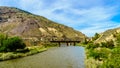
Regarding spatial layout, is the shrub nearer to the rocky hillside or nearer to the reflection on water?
the reflection on water

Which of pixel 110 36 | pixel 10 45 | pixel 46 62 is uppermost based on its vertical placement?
pixel 110 36

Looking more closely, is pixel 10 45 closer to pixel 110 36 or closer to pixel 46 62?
pixel 46 62

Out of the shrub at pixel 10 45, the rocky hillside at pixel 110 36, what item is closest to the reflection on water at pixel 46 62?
the shrub at pixel 10 45

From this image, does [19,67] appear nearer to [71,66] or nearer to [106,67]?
[71,66]

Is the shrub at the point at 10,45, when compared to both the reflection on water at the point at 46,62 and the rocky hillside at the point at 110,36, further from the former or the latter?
the rocky hillside at the point at 110,36

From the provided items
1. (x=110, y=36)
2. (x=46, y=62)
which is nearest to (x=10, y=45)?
(x=46, y=62)

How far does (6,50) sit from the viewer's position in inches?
3100

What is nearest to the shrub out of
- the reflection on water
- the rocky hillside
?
the reflection on water

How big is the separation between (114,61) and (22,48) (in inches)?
2711

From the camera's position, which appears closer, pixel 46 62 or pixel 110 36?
pixel 46 62

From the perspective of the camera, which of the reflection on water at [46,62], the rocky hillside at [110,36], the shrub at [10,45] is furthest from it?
the rocky hillside at [110,36]

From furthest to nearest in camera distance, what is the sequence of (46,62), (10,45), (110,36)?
(110,36)
(10,45)
(46,62)

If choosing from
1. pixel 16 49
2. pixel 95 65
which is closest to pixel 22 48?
pixel 16 49

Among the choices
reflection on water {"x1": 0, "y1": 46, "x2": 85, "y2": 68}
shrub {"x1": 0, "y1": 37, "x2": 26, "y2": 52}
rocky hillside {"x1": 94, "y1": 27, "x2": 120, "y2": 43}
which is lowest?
reflection on water {"x1": 0, "y1": 46, "x2": 85, "y2": 68}
